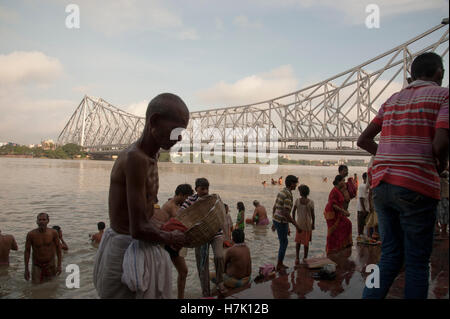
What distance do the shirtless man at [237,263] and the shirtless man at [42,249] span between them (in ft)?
8.73

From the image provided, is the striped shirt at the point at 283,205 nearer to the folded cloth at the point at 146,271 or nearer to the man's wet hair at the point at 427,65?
the man's wet hair at the point at 427,65

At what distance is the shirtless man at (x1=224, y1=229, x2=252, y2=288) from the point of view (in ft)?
11.8

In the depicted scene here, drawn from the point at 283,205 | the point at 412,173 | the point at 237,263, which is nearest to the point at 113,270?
the point at 412,173

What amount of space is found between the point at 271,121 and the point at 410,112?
60.2 metres

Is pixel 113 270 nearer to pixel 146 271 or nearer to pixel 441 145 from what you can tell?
pixel 146 271

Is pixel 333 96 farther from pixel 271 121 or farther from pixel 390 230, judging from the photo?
pixel 390 230

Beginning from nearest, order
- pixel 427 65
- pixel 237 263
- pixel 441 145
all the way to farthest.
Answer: pixel 441 145 → pixel 427 65 → pixel 237 263

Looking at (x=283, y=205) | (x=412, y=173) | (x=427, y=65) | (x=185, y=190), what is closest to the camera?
(x=412, y=173)

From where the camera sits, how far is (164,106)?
138cm

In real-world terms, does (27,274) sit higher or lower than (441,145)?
lower

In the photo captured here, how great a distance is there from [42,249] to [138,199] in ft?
13.2
